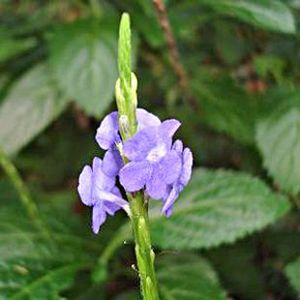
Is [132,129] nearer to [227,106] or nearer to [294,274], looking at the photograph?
[294,274]

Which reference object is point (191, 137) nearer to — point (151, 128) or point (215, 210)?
point (215, 210)

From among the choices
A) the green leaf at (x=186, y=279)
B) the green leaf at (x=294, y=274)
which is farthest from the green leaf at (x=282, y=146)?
the green leaf at (x=186, y=279)

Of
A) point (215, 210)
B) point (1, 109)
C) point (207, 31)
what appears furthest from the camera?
point (207, 31)

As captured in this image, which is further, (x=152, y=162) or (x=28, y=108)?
(x=28, y=108)

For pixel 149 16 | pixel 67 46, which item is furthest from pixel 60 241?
pixel 149 16

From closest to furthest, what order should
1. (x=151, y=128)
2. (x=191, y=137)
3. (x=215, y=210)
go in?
1. (x=151, y=128)
2. (x=215, y=210)
3. (x=191, y=137)

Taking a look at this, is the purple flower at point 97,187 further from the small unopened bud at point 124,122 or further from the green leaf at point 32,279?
the green leaf at point 32,279

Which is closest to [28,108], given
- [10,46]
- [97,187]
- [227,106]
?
[10,46]

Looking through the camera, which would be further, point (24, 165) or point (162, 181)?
point (24, 165)
